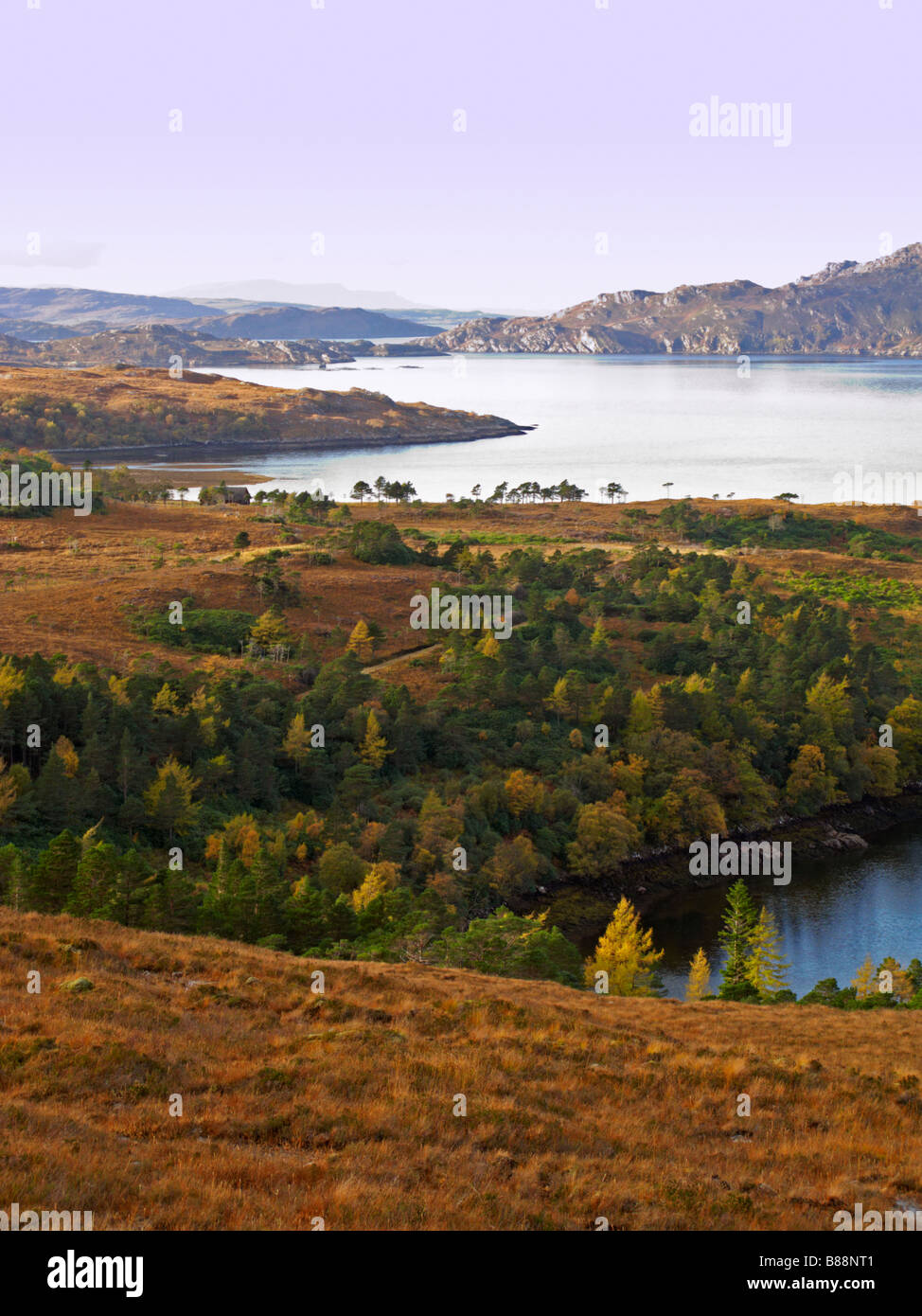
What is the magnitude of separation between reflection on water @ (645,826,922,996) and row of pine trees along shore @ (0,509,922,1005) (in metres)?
2.85

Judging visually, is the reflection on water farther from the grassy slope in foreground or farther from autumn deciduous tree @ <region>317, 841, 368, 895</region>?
the grassy slope in foreground

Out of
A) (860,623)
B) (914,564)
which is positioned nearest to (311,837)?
(860,623)

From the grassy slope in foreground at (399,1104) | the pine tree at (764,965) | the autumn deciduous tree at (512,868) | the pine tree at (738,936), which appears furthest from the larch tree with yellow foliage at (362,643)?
the grassy slope in foreground at (399,1104)

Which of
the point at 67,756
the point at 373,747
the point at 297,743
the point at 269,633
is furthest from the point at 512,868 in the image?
the point at 269,633

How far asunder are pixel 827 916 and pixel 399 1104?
4516 centimetres

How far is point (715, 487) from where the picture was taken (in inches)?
7288

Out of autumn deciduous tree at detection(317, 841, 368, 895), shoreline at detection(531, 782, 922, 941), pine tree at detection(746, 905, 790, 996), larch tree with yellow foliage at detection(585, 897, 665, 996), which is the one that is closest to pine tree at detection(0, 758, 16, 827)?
autumn deciduous tree at detection(317, 841, 368, 895)

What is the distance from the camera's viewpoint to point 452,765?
65.7m

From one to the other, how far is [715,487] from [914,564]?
62239mm

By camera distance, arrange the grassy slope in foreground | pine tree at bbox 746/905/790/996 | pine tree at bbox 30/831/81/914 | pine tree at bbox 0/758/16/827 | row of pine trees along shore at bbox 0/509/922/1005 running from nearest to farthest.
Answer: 1. the grassy slope in foreground
2. pine tree at bbox 30/831/81/914
3. row of pine trees along shore at bbox 0/509/922/1005
4. pine tree at bbox 746/905/790/996
5. pine tree at bbox 0/758/16/827

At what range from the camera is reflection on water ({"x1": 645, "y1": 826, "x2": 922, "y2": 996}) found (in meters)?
52.1

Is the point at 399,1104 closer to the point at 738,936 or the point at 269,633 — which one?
the point at 738,936

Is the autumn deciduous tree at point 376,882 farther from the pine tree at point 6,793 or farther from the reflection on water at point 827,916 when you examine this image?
the pine tree at point 6,793

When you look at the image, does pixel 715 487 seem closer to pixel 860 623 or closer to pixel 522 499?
pixel 522 499
